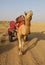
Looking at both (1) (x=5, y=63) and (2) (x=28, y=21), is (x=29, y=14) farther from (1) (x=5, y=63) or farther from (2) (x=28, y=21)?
(1) (x=5, y=63)

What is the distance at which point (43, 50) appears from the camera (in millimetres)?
11422

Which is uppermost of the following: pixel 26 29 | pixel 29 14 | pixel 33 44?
pixel 29 14

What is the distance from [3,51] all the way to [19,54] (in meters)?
1.04

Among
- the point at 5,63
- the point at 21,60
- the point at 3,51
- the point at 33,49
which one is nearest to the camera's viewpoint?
the point at 5,63

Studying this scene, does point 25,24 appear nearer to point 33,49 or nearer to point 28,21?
point 28,21

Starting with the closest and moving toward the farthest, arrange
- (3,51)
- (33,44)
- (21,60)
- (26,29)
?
(21,60) < (26,29) < (3,51) < (33,44)

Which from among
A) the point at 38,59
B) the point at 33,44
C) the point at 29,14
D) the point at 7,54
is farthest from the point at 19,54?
the point at 33,44

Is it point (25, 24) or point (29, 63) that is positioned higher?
point (25, 24)

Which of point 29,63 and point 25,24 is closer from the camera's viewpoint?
point 29,63

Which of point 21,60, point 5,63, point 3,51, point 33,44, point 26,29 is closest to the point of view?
point 5,63

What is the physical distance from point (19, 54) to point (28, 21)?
157 centimetres

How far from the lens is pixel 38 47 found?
1234cm

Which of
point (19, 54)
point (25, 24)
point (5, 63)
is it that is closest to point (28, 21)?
point (25, 24)

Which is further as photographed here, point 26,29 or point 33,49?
point 33,49
